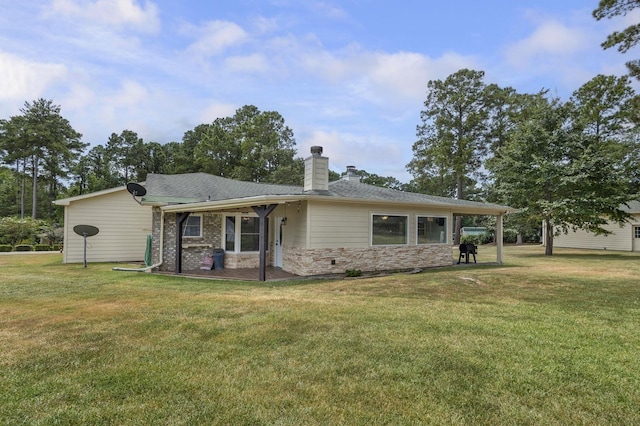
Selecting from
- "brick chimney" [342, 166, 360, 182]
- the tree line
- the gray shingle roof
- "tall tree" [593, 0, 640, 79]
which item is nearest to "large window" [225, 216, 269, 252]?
the gray shingle roof

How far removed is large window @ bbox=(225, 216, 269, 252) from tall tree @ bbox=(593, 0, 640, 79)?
10208 millimetres

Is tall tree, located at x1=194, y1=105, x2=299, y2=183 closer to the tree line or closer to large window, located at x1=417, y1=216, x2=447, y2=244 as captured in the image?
the tree line

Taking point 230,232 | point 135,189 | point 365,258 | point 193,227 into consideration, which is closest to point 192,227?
point 193,227

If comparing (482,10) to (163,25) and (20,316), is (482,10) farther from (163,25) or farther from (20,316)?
(20,316)

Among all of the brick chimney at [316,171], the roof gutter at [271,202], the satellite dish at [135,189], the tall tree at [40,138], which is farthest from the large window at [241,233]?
the tall tree at [40,138]

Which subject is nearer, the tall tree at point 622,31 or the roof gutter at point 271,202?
the tall tree at point 622,31

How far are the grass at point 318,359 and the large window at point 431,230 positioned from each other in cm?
516

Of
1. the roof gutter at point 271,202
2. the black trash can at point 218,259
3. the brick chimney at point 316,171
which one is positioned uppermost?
the brick chimney at point 316,171

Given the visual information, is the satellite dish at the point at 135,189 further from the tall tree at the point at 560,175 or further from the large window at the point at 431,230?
the tall tree at the point at 560,175

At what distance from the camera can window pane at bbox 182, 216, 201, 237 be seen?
11330mm

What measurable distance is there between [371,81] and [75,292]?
13.9 m

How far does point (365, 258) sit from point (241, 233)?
13.6ft

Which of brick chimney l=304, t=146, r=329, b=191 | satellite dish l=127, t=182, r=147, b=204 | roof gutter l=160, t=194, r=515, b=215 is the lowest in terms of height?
roof gutter l=160, t=194, r=515, b=215

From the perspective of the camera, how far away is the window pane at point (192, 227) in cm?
1133
